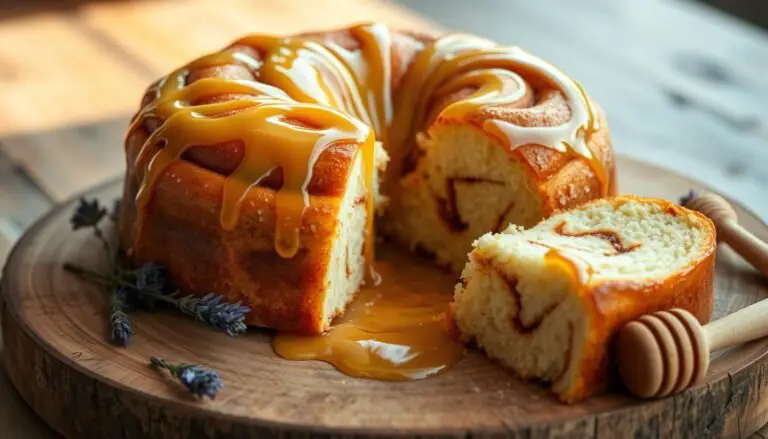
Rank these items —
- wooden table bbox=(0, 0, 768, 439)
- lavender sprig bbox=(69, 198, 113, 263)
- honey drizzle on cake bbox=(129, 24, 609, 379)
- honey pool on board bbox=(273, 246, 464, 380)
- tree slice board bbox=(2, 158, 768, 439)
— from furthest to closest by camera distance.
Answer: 1. wooden table bbox=(0, 0, 768, 439)
2. lavender sprig bbox=(69, 198, 113, 263)
3. honey drizzle on cake bbox=(129, 24, 609, 379)
4. honey pool on board bbox=(273, 246, 464, 380)
5. tree slice board bbox=(2, 158, 768, 439)

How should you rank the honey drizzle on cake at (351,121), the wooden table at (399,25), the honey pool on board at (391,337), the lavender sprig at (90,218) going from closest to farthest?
the honey pool on board at (391,337), the honey drizzle on cake at (351,121), the lavender sprig at (90,218), the wooden table at (399,25)

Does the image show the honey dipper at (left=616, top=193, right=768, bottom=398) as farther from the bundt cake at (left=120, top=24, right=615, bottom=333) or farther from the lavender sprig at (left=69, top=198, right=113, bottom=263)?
the lavender sprig at (left=69, top=198, right=113, bottom=263)

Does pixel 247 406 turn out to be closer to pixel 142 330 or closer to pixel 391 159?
pixel 142 330

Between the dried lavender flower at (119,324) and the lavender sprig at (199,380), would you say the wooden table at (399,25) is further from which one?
the lavender sprig at (199,380)

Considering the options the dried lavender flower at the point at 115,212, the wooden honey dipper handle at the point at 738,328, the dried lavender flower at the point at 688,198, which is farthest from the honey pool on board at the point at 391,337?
the dried lavender flower at the point at 115,212

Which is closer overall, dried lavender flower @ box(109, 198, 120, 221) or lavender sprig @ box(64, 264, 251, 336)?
lavender sprig @ box(64, 264, 251, 336)

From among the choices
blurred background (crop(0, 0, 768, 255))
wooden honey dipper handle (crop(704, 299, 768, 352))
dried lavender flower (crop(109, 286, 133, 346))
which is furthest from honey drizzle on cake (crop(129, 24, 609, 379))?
blurred background (crop(0, 0, 768, 255))

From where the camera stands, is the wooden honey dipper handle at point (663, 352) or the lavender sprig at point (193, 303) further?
the lavender sprig at point (193, 303)
